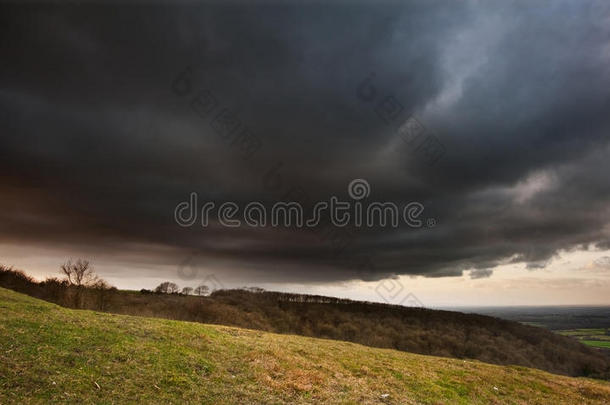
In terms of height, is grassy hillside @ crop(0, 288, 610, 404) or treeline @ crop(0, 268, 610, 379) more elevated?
grassy hillside @ crop(0, 288, 610, 404)

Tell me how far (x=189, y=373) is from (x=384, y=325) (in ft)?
481

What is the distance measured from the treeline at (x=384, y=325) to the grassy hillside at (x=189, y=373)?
6620 cm

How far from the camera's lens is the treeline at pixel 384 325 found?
291ft

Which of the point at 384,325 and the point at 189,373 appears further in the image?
the point at 384,325

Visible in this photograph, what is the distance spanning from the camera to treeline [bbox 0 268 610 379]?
291ft

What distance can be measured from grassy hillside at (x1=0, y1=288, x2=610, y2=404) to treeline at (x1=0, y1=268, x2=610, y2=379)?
6620cm

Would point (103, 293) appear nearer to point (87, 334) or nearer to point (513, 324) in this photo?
point (87, 334)

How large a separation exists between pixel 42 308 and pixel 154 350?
16.1 m

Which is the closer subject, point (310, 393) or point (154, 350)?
point (310, 393)

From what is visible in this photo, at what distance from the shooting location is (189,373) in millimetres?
17375

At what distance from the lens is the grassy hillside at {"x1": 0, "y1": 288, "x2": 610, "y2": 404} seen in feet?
47.6

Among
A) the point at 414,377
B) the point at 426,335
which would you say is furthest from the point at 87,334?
the point at 426,335

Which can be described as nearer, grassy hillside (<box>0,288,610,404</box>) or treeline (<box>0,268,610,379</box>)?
grassy hillside (<box>0,288,610,404</box>)

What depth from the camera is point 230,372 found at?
18562 mm
